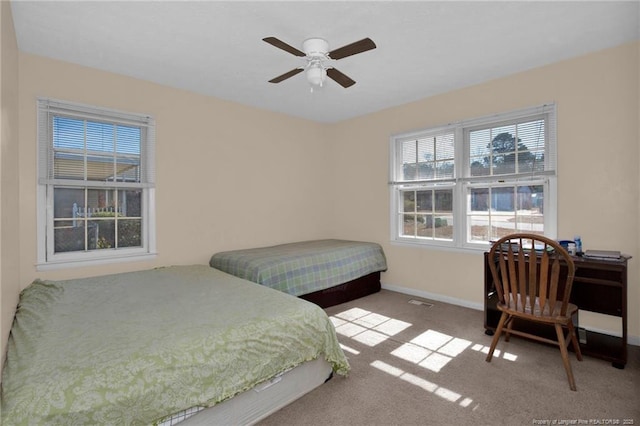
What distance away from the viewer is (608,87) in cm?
262

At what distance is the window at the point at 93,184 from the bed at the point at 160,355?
1.99 ft

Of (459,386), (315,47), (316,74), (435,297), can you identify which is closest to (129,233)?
(316,74)

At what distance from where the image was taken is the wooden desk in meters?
2.20

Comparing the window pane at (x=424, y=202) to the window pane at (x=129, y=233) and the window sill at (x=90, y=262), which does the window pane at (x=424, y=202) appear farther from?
the window pane at (x=129, y=233)

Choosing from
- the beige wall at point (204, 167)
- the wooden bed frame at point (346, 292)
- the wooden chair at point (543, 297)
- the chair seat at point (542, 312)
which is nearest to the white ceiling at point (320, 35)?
the beige wall at point (204, 167)

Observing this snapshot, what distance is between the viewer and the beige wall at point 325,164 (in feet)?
8.54

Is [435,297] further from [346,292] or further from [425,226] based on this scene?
[346,292]

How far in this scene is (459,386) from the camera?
1.99 metres

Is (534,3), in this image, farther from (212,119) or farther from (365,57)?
(212,119)

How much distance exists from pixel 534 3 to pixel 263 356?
2743 millimetres

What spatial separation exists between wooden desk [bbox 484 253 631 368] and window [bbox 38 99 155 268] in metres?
3.50

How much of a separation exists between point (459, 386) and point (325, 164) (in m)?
3.66

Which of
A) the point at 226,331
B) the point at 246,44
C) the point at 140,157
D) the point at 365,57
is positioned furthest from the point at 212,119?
the point at 226,331

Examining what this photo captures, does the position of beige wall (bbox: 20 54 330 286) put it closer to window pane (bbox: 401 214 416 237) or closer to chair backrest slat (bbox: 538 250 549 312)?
window pane (bbox: 401 214 416 237)
